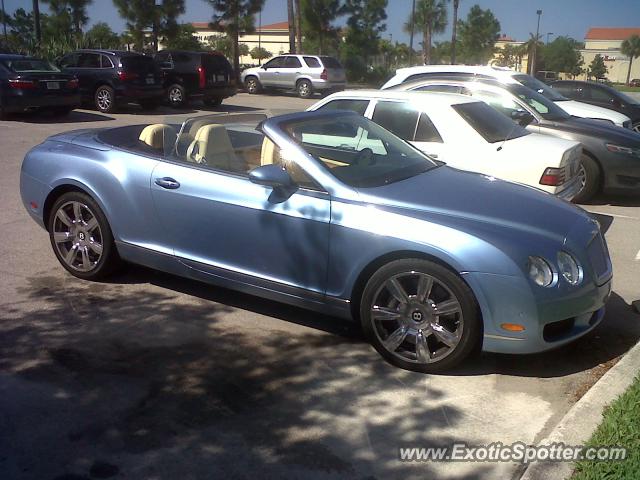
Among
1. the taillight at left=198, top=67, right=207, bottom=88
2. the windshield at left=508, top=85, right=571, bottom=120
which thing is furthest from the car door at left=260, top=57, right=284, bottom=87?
the windshield at left=508, top=85, right=571, bottom=120

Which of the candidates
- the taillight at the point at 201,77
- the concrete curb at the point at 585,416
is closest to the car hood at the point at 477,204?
the concrete curb at the point at 585,416

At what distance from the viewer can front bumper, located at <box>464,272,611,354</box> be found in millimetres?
3701

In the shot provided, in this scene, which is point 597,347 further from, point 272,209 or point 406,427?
point 272,209

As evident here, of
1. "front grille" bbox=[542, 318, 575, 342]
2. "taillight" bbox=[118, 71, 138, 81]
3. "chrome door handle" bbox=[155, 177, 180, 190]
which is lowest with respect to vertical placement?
"front grille" bbox=[542, 318, 575, 342]

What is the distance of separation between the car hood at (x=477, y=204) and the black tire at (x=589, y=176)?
4403 mm

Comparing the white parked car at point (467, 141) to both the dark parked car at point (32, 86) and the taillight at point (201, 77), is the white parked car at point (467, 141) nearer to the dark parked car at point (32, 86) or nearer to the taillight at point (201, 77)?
the dark parked car at point (32, 86)

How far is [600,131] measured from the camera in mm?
8852

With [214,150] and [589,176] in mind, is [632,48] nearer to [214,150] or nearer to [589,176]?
[589,176]

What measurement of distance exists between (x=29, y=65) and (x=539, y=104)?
39.5ft

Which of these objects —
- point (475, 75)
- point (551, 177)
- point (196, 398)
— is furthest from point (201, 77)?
point (196, 398)

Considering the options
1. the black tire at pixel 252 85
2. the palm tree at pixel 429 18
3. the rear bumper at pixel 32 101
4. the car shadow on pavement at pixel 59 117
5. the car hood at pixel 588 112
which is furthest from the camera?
A: the palm tree at pixel 429 18

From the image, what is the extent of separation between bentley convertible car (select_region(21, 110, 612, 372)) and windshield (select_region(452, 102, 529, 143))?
2178 millimetres

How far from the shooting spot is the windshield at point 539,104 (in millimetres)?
9300

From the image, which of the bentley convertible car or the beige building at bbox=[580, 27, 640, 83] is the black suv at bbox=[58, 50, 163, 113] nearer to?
the bentley convertible car
